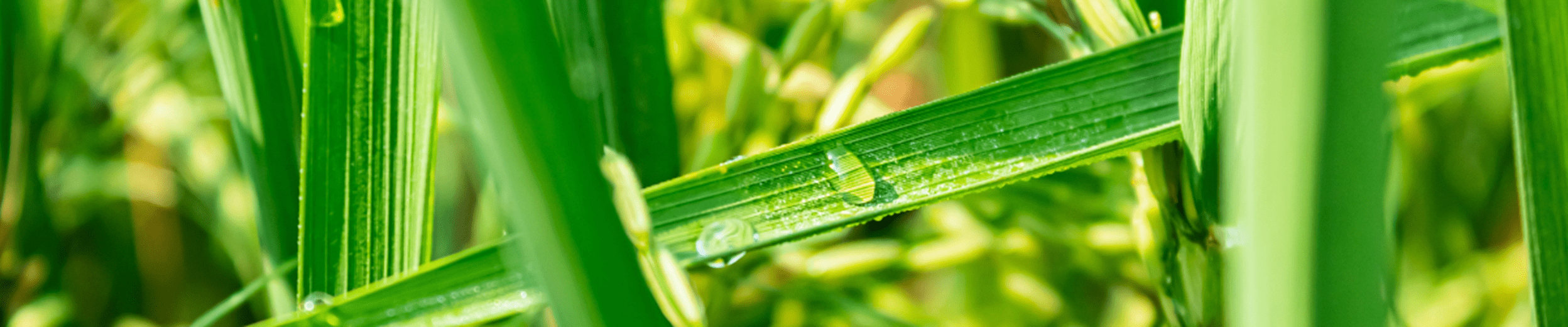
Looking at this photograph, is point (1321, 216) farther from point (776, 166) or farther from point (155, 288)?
point (155, 288)

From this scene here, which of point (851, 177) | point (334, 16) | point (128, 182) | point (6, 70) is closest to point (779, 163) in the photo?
point (851, 177)

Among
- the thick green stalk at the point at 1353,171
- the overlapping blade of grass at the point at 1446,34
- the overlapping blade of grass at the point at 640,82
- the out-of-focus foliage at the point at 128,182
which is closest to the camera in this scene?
the thick green stalk at the point at 1353,171

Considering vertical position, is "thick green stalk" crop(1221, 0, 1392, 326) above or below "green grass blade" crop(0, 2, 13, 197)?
below

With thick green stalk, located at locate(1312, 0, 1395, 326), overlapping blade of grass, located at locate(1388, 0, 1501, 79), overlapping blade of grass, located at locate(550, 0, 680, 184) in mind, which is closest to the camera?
thick green stalk, located at locate(1312, 0, 1395, 326)

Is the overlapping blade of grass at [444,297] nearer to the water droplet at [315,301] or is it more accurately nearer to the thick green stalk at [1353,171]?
the water droplet at [315,301]

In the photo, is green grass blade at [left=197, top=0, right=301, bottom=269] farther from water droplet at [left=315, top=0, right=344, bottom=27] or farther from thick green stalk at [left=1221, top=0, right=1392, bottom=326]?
thick green stalk at [left=1221, top=0, right=1392, bottom=326]

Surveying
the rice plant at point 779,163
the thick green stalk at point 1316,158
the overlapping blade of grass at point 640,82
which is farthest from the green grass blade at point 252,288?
the thick green stalk at point 1316,158

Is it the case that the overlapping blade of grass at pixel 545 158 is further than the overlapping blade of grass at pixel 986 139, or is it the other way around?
the overlapping blade of grass at pixel 986 139

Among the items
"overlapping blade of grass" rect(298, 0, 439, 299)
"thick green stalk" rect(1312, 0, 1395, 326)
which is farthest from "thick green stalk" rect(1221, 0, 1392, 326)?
"overlapping blade of grass" rect(298, 0, 439, 299)
